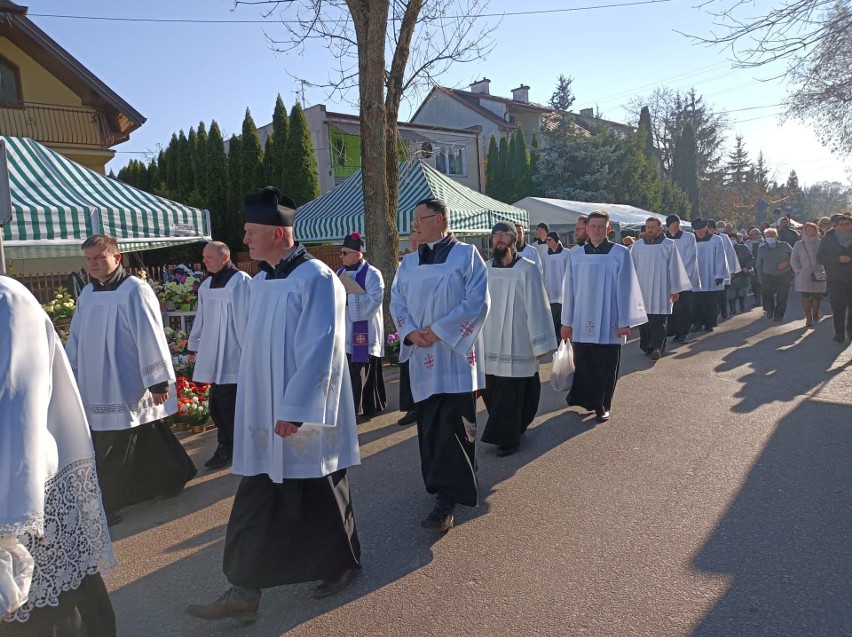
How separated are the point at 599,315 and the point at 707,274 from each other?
7031 millimetres

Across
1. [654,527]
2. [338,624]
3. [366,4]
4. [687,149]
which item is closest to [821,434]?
[654,527]

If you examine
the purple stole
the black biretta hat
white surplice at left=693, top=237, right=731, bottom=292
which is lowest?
the purple stole

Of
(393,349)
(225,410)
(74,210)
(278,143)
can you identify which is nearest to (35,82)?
(278,143)

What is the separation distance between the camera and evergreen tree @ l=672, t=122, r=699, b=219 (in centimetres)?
5581

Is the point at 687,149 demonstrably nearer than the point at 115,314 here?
No

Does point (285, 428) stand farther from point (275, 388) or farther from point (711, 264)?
point (711, 264)

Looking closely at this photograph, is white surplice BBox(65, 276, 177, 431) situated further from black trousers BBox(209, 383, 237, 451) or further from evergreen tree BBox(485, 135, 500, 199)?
evergreen tree BBox(485, 135, 500, 199)

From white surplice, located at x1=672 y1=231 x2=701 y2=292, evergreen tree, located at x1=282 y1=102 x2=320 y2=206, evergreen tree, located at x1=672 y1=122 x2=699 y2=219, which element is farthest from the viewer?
evergreen tree, located at x1=672 y1=122 x2=699 y2=219

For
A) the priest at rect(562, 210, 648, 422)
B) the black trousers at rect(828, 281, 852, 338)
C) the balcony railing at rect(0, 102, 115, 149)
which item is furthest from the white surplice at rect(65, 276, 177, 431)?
the balcony railing at rect(0, 102, 115, 149)

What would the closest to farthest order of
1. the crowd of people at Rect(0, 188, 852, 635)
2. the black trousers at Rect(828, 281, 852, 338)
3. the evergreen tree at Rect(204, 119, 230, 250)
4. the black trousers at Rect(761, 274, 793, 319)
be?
the crowd of people at Rect(0, 188, 852, 635)
the black trousers at Rect(828, 281, 852, 338)
the black trousers at Rect(761, 274, 793, 319)
the evergreen tree at Rect(204, 119, 230, 250)

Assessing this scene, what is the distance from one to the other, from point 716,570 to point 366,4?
9475 millimetres

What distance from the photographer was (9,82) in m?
18.2

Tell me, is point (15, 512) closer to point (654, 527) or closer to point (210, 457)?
point (654, 527)

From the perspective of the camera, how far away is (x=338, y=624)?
11.0 ft
